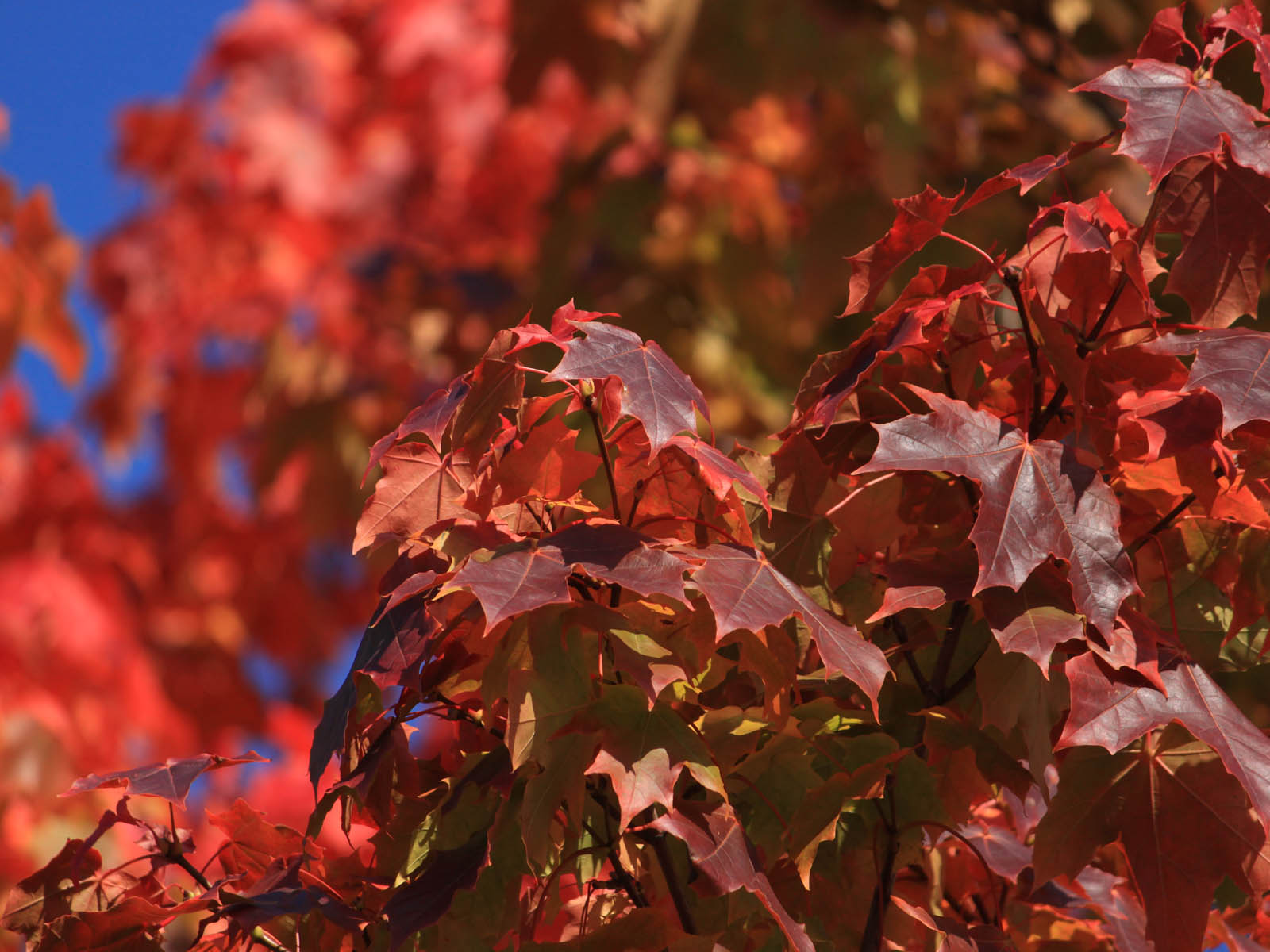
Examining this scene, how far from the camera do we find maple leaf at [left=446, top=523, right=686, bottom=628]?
0.67 m

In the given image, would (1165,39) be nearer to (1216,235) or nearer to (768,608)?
(1216,235)

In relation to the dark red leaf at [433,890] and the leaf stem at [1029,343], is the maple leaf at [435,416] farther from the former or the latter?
the leaf stem at [1029,343]

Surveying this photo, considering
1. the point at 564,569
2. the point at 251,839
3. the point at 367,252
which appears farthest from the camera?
the point at 367,252

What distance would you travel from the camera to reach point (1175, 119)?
82 cm

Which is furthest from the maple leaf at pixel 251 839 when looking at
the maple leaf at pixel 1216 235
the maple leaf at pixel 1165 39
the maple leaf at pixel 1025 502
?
the maple leaf at pixel 1165 39

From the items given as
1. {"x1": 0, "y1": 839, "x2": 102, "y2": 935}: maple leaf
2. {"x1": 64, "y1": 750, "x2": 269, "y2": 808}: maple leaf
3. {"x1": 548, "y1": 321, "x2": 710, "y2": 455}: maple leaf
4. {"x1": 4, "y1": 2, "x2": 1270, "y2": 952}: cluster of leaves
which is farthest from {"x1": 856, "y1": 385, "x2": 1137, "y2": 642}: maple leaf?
{"x1": 0, "y1": 839, "x2": 102, "y2": 935}: maple leaf

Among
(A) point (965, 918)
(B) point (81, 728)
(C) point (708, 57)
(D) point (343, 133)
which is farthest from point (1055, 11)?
(D) point (343, 133)

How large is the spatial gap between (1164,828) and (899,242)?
43cm

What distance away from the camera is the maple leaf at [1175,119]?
0.80 metres

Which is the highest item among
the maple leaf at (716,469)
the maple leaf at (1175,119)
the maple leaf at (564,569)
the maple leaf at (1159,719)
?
the maple leaf at (1175,119)

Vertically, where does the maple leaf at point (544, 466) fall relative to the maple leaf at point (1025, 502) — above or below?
Result: above

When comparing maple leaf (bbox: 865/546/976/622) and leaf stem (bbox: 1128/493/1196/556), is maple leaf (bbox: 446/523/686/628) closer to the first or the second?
maple leaf (bbox: 865/546/976/622)

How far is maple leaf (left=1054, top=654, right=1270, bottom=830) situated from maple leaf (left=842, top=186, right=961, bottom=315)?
289 millimetres

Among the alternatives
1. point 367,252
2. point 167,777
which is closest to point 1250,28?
point 167,777
